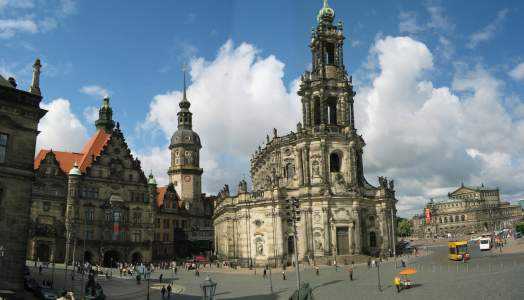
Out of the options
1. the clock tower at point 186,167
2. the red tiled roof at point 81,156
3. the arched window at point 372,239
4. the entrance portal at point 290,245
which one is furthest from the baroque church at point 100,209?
the arched window at point 372,239

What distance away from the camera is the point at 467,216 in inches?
7096

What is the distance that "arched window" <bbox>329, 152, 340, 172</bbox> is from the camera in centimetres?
7312

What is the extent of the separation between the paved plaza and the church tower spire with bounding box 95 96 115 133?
135ft

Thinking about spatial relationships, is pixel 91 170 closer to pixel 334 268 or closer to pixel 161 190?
pixel 161 190

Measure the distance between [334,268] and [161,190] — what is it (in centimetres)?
5014

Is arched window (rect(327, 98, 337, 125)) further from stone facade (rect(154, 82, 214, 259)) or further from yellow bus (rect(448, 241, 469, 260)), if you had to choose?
stone facade (rect(154, 82, 214, 259))

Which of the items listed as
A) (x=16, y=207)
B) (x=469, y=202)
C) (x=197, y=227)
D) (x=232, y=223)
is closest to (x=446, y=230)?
(x=469, y=202)

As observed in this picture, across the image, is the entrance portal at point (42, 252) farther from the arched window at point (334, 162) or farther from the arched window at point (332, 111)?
the arched window at point (332, 111)

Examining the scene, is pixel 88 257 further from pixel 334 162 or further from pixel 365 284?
pixel 365 284

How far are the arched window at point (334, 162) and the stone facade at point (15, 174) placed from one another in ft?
161

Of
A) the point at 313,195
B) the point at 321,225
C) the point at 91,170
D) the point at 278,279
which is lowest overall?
the point at 278,279

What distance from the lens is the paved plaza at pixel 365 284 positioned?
33.2 m

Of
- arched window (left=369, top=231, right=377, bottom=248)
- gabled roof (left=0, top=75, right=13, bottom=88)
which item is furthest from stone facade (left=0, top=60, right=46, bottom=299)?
arched window (left=369, top=231, right=377, bottom=248)

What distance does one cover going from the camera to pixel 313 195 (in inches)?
2717
